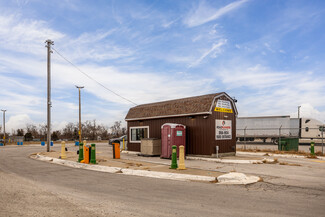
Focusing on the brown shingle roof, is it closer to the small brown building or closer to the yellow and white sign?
the small brown building

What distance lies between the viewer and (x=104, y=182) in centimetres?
944

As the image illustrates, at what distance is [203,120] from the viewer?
17344 millimetres

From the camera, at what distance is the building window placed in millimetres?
21266

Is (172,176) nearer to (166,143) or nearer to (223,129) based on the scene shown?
(166,143)

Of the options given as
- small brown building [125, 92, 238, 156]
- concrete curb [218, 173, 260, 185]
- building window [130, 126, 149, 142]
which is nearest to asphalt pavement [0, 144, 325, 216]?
concrete curb [218, 173, 260, 185]

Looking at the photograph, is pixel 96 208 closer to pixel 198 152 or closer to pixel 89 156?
pixel 89 156

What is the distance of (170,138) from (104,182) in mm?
8042

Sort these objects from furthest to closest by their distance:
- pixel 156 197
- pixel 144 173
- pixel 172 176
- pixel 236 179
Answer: pixel 144 173 → pixel 172 176 → pixel 236 179 → pixel 156 197

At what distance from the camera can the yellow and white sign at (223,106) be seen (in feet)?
58.5

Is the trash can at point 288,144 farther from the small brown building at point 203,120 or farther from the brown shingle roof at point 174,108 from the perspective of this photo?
the brown shingle roof at point 174,108

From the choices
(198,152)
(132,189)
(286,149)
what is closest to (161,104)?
(198,152)

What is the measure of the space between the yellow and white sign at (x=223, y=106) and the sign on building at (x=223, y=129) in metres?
0.75

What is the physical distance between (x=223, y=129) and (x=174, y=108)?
3.72m

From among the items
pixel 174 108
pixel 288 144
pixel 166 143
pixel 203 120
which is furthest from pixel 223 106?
pixel 288 144
